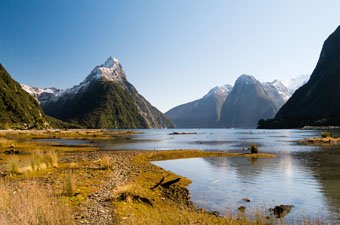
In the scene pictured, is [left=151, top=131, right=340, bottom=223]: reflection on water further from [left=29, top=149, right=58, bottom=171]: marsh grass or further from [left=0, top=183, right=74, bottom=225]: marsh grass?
[left=29, top=149, right=58, bottom=171]: marsh grass

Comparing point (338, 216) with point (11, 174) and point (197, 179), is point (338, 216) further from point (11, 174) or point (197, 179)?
point (11, 174)

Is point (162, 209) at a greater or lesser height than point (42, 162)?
lesser

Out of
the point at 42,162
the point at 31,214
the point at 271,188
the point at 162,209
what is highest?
the point at 31,214

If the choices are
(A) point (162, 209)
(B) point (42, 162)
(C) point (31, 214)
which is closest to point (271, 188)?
(A) point (162, 209)

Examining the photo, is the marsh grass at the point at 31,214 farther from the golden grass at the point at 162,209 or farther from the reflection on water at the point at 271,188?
the reflection on water at the point at 271,188

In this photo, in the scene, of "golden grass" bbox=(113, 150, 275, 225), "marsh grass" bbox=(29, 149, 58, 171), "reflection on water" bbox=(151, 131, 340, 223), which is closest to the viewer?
"golden grass" bbox=(113, 150, 275, 225)

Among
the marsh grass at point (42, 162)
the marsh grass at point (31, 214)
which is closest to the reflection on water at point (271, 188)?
the marsh grass at point (31, 214)

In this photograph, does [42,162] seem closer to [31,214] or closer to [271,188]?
[31,214]

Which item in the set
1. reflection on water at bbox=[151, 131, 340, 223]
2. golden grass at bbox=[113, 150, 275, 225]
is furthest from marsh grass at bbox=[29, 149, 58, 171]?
reflection on water at bbox=[151, 131, 340, 223]

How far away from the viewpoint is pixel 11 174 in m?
23.8

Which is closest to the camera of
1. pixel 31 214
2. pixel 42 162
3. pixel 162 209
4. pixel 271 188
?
pixel 31 214

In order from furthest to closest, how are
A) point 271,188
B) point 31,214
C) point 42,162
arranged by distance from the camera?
1. point 42,162
2. point 271,188
3. point 31,214

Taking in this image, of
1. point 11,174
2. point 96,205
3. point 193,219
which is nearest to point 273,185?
point 193,219

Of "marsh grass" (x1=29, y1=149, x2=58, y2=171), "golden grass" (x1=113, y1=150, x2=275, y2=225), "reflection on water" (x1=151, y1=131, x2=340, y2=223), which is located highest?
"marsh grass" (x1=29, y1=149, x2=58, y2=171)
